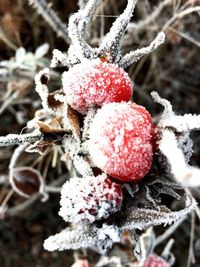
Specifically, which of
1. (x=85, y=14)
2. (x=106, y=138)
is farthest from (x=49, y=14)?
(x=106, y=138)

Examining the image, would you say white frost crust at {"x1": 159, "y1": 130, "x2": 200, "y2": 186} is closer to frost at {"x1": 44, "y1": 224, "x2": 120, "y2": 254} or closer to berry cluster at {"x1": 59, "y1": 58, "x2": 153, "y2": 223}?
berry cluster at {"x1": 59, "y1": 58, "x2": 153, "y2": 223}

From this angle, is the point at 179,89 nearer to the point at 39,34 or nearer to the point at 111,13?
the point at 111,13

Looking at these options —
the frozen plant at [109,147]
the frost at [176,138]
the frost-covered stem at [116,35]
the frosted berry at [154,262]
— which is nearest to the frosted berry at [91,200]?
the frozen plant at [109,147]

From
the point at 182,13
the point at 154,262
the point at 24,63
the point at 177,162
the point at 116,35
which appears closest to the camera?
the point at 177,162

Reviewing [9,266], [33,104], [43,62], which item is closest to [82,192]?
[43,62]

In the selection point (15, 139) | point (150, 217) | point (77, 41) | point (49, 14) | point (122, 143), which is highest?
point (49, 14)

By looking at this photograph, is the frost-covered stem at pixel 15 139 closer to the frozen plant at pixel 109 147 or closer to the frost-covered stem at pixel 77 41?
the frozen plant at pixel 109 147

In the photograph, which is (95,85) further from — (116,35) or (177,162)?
(177,162)
